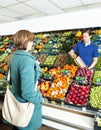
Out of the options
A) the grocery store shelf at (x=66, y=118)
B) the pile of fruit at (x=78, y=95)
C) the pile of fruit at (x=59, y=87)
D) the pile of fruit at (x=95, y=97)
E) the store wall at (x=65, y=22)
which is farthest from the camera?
the store wall at (x=65, y=22)

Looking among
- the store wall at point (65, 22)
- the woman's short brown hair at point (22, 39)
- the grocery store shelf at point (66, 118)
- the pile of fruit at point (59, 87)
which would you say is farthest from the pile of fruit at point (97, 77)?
the woman's short brown hair at point (22, 39)

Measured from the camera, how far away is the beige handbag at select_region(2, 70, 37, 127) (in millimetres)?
1856

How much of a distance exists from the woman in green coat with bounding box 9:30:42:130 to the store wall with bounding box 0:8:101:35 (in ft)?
5.87

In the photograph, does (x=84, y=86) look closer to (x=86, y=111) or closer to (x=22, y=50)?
(x=86, y=111)

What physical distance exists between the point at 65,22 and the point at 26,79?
7.32 ft

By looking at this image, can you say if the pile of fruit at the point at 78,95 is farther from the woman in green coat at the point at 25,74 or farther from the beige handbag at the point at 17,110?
the beige handbag at the point at 17,110

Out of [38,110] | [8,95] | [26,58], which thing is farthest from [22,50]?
[38,110]

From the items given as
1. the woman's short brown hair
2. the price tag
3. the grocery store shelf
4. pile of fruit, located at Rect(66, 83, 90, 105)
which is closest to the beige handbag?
the woman's short brown hair

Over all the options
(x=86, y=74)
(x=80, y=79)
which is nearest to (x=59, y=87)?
(x=80, y=79)

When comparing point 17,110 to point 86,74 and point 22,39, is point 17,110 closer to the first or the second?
point 22,39

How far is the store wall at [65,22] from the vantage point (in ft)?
10.7

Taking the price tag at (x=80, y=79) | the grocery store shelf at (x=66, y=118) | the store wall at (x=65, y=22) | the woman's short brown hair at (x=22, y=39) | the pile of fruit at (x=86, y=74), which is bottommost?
the grocery store shelf at (x=66, y=118)

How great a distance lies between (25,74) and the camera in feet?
5.48

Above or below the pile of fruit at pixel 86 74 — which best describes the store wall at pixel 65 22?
above
